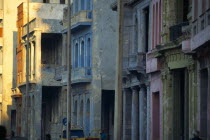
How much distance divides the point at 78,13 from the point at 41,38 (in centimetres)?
1358

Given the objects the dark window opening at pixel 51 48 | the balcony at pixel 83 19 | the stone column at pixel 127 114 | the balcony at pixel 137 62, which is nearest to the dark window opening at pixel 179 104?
the balcony at pixel 137 62

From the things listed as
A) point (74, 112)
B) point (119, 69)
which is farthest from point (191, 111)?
point (74, 112)

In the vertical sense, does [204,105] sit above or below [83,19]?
below

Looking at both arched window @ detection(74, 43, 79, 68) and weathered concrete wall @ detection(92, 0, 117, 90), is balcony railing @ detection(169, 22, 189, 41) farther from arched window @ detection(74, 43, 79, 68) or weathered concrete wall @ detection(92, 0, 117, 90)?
arched window @ detection(74, 43, 79, 68)

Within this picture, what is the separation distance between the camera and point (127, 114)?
51.1m

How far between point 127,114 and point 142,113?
4.00 m

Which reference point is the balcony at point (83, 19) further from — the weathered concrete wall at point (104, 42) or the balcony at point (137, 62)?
the balcony at point (137, 62)

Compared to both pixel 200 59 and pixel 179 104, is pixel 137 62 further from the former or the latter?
pixel 200 59

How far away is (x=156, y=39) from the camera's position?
4372 centimetres

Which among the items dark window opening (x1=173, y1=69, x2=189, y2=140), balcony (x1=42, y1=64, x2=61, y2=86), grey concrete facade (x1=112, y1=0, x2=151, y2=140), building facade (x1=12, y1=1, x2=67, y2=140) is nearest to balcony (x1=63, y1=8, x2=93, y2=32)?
grey concrete facade (x1=112, y1=0, x2=151, y2=140)

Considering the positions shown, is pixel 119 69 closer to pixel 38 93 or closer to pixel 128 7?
pixel 128 7

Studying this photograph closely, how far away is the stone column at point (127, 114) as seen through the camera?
5078cm

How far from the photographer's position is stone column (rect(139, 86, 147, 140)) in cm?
4666

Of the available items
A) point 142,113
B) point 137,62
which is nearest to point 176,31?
point 137,62
